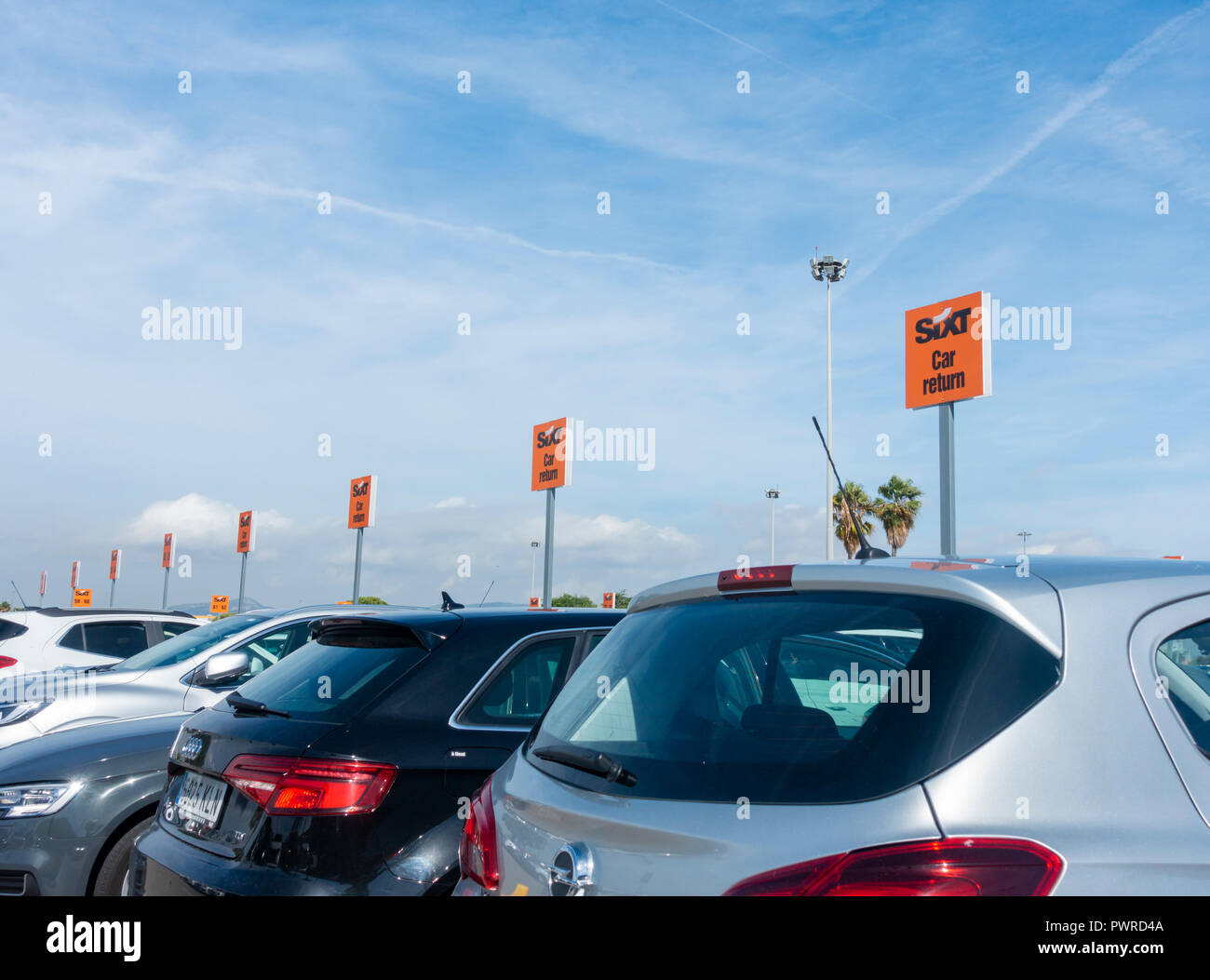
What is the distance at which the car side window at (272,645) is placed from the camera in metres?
7.61

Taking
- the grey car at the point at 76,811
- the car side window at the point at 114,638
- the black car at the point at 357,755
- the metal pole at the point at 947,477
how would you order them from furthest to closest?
the metal pole at the point at 947,477 < the car side window at the point at 114,638 < the grey car at the point at 76,811 < the black car at the point at 357,755

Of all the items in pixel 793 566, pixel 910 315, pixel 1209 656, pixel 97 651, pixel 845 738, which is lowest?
pixel 97 651

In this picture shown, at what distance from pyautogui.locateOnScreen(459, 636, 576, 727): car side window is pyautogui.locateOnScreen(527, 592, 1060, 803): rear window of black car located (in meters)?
1.12

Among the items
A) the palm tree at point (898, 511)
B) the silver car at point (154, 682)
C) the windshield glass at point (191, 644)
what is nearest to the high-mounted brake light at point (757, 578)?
the silver car at point (154, 682)

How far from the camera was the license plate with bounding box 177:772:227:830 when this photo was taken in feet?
12.2

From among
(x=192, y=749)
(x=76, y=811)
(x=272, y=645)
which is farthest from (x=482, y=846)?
(x=272, y=645)

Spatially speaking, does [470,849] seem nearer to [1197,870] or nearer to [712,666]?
[712,666]

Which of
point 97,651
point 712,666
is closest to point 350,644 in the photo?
point 712,666

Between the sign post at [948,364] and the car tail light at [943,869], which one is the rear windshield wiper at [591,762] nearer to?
the car tail light at [943,869]

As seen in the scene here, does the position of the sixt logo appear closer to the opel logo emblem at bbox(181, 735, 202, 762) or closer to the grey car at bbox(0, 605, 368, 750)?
the grey car at bbox(0, 605, 368, 750)

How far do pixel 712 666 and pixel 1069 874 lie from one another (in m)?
1.01

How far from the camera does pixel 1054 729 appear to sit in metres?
1.85

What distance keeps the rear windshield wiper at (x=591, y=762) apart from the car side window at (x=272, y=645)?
542cm

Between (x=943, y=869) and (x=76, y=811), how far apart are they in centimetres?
441
